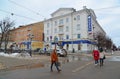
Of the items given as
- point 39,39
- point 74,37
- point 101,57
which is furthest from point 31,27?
point 101,57

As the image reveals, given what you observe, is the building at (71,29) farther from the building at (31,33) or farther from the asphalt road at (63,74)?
the asphalt road at (63,74)

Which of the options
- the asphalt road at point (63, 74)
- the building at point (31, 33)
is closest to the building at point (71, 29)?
the building at point (31, 33)

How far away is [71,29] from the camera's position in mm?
74000

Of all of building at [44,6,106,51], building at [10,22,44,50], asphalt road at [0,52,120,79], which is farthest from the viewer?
building at [10,22,44,50]

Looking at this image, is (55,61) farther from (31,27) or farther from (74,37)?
(31,27)

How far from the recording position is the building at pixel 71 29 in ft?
225

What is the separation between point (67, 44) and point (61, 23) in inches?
342

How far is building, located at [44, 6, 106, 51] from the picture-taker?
68562mm

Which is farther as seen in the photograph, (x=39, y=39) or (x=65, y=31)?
(x=39, y=39)

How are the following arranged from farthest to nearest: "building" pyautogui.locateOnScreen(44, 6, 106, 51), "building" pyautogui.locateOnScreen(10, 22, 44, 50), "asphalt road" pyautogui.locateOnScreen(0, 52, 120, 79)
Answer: "building" pyautogui.locateOnScreen(10, 22, 44, 50) < "building" pyautogui.locateOnScreen(44, 6, 106, 51) < "asphalt road" pyautogui.locateOnScreen(0, 52, 120, 79)

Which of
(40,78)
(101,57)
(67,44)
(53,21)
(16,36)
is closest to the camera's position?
(40,78)

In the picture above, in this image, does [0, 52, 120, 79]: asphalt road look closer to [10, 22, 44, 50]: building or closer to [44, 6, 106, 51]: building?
[44, 6, 106, 51]: building

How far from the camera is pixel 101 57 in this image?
20531mm

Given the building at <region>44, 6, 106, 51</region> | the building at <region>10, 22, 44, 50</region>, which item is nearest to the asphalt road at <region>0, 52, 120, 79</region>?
the building at <region>44, 6, 106, 51</region>
